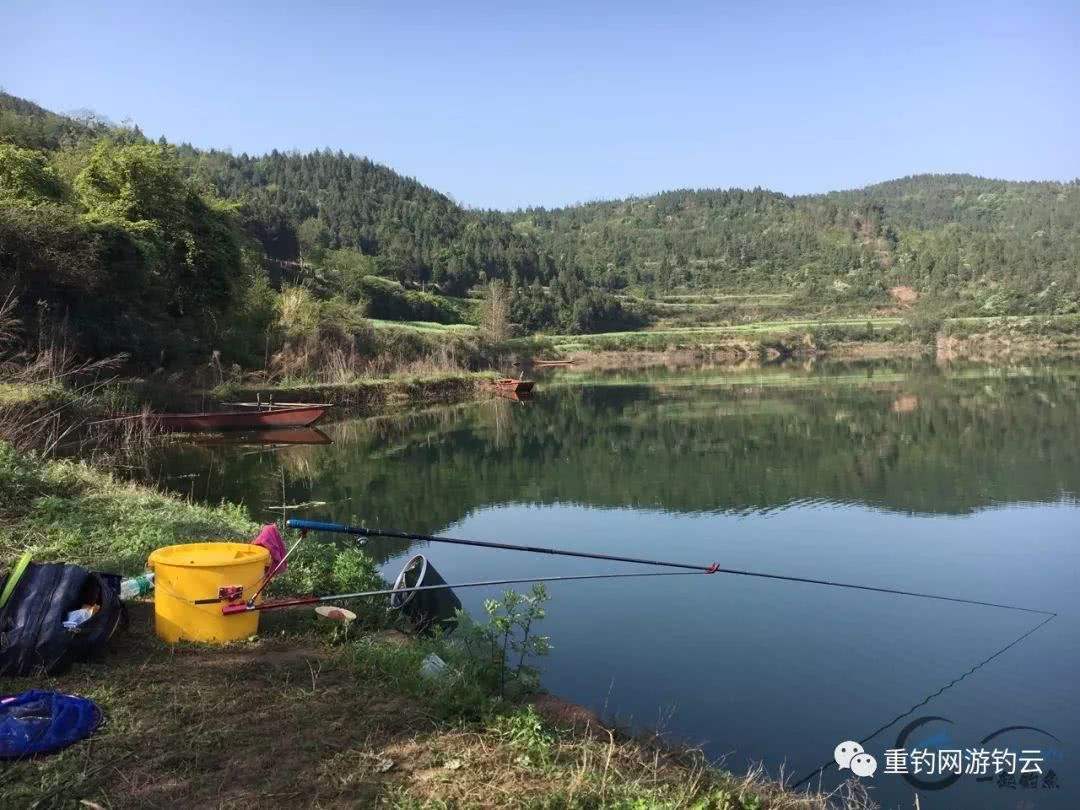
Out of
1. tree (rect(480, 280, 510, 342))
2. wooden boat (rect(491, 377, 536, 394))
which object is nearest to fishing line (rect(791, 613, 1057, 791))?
wooden boat (rect(491, 377, 536, 394))

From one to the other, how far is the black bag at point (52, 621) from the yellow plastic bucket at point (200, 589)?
11.7 inches

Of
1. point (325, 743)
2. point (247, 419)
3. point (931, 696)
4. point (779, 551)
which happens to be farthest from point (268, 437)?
point (325, 743)

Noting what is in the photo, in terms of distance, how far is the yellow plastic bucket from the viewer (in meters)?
5.04

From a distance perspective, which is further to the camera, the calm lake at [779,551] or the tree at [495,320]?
the tree at [495,320]

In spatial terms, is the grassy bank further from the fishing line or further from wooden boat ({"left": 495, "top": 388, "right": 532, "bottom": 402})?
wooden boat ({"left": 495, "top": 388, "right": 532, "bottom": 402})

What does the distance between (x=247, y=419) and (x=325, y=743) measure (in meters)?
19.8

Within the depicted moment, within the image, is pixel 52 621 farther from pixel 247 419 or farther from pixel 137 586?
pixel 247 419

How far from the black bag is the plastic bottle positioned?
2.91 ft

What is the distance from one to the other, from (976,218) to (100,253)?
184732 millimetres

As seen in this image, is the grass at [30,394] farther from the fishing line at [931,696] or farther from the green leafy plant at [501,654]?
the fishing line at [931,696]

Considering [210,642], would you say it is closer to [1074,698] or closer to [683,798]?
[683,798]

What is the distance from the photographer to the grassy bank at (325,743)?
3355 mm

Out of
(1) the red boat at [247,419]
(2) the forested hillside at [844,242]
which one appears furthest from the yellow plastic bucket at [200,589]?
(2) the forested hillside at [844,242]

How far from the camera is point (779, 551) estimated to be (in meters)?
10.5
